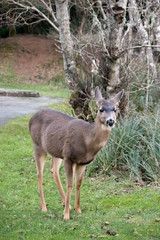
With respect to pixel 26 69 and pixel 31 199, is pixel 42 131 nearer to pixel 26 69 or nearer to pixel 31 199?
pixel 31 199

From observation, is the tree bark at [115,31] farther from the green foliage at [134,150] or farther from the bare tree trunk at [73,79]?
the green foliage at [134,150]

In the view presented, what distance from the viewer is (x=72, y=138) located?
18.3 ft

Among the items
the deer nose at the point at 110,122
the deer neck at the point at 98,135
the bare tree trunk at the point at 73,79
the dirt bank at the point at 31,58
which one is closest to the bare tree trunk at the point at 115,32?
the bare tree trunk at the point at 73,79

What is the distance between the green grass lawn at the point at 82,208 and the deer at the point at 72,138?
380 mm

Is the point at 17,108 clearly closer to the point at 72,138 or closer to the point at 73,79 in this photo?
the point at 73,79

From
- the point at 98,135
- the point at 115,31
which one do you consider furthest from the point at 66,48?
the point at 98,135

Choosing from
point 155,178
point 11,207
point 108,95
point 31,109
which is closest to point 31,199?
point 11,207

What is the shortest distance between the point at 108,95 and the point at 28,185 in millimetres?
3301

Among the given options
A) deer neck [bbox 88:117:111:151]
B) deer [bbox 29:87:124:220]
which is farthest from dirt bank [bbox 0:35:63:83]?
deer neck [bbox 88:117:111:151]

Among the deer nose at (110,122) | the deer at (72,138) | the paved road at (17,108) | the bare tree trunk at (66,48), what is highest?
the bare tree trunk at (66,48)

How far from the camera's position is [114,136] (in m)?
8.34

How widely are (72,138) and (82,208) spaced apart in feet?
4.51

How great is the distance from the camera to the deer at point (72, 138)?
5.13 meters

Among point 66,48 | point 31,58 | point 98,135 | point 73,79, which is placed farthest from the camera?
point 31,58
